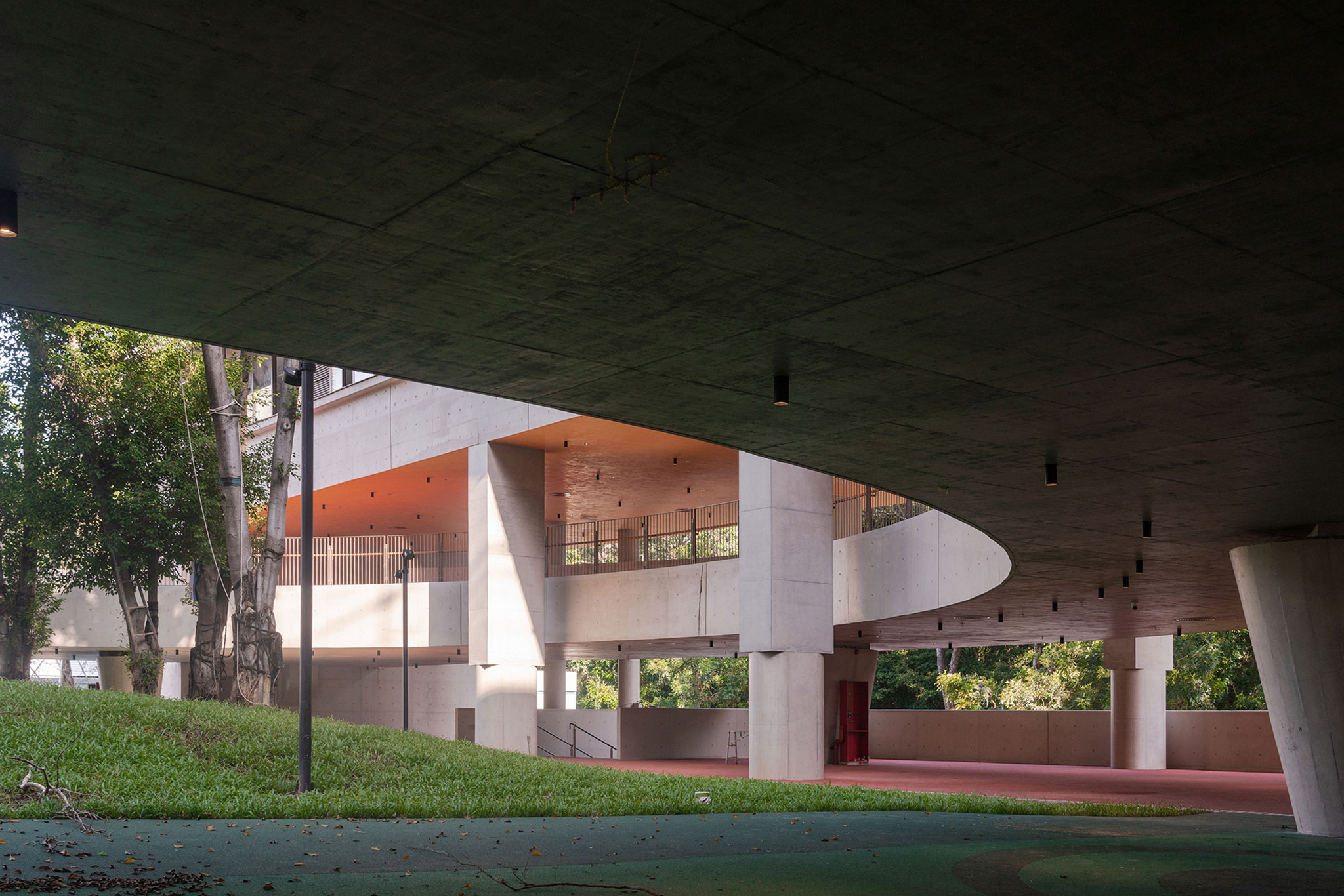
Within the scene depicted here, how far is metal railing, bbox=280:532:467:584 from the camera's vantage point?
3828 cm

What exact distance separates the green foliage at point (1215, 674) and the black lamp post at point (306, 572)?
133ft

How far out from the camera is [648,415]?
37.8ft

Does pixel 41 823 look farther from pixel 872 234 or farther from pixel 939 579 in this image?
pixel 939 579

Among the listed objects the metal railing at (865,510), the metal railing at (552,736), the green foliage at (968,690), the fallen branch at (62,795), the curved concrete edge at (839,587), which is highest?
the metal railing at (865,510)

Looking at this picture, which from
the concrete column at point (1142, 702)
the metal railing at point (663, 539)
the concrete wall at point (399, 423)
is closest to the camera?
the metal railing at point (663, 539)

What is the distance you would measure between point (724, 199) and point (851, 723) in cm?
3465

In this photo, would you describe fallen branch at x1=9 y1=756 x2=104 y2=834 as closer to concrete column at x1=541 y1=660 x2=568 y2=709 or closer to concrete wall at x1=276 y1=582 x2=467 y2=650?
concrete wall at x1=276 y1=582 x2=467 y2=650

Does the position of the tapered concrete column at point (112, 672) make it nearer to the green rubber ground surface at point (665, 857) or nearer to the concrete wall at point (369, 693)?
the concrete wall at point (369, 693)

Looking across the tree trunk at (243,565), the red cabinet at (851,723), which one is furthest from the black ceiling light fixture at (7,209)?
the red cabinet at (851,723)

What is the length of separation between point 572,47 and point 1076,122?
2.39 metres

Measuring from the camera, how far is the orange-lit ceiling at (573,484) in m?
32.8

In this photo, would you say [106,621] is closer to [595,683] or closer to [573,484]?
[573,484]

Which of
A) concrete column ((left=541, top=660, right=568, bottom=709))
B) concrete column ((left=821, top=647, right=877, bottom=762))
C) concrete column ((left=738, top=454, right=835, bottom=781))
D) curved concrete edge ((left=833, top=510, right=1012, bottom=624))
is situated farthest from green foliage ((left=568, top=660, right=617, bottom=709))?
concrete column ((left=738, top=454, right=835, bottom=781))

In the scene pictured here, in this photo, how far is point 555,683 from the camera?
51.8 m
